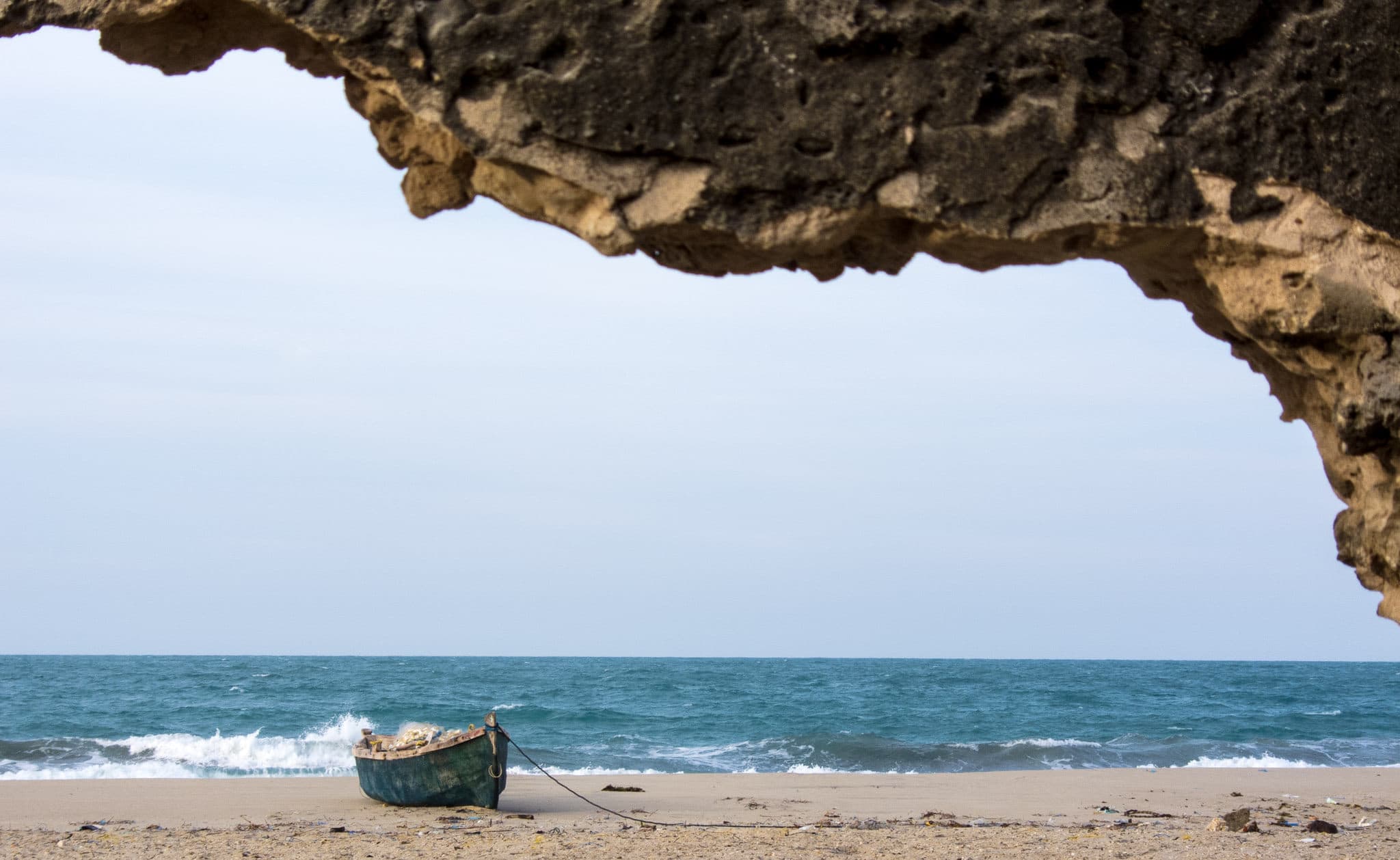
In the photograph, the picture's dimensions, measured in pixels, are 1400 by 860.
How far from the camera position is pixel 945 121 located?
361cm

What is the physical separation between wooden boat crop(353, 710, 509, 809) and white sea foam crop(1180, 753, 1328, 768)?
1039 centimetres

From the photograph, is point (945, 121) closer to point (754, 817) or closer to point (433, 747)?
point (754, 817)

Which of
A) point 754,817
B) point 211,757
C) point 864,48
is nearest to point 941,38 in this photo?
point 864,48

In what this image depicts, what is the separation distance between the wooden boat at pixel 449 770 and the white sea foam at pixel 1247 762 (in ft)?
34.1

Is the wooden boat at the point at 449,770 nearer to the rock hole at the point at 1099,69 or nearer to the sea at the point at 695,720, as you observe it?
the sea at the point at 695,720

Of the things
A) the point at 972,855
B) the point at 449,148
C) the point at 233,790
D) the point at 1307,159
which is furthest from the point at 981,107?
the point at 233,790

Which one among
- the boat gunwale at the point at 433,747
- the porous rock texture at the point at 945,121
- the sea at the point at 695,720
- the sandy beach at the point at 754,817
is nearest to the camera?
the porous rock texture at the point at 945,121

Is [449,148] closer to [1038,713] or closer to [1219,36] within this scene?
[1219,36]

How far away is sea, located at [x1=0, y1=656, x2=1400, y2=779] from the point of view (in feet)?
59.0

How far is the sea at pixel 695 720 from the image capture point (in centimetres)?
1797

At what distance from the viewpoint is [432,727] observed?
12.7m

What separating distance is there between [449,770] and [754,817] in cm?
291

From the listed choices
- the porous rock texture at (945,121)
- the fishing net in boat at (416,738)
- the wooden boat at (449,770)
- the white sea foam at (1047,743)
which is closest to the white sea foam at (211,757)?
the fishing net in boat at (416,738)

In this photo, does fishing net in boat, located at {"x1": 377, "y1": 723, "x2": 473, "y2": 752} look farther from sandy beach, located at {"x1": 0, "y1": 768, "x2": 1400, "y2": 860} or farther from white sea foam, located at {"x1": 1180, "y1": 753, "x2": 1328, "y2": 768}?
white sea foam, located at {"x1": 1180, "y1": 753, "x2": 1328, "y2": 768}
